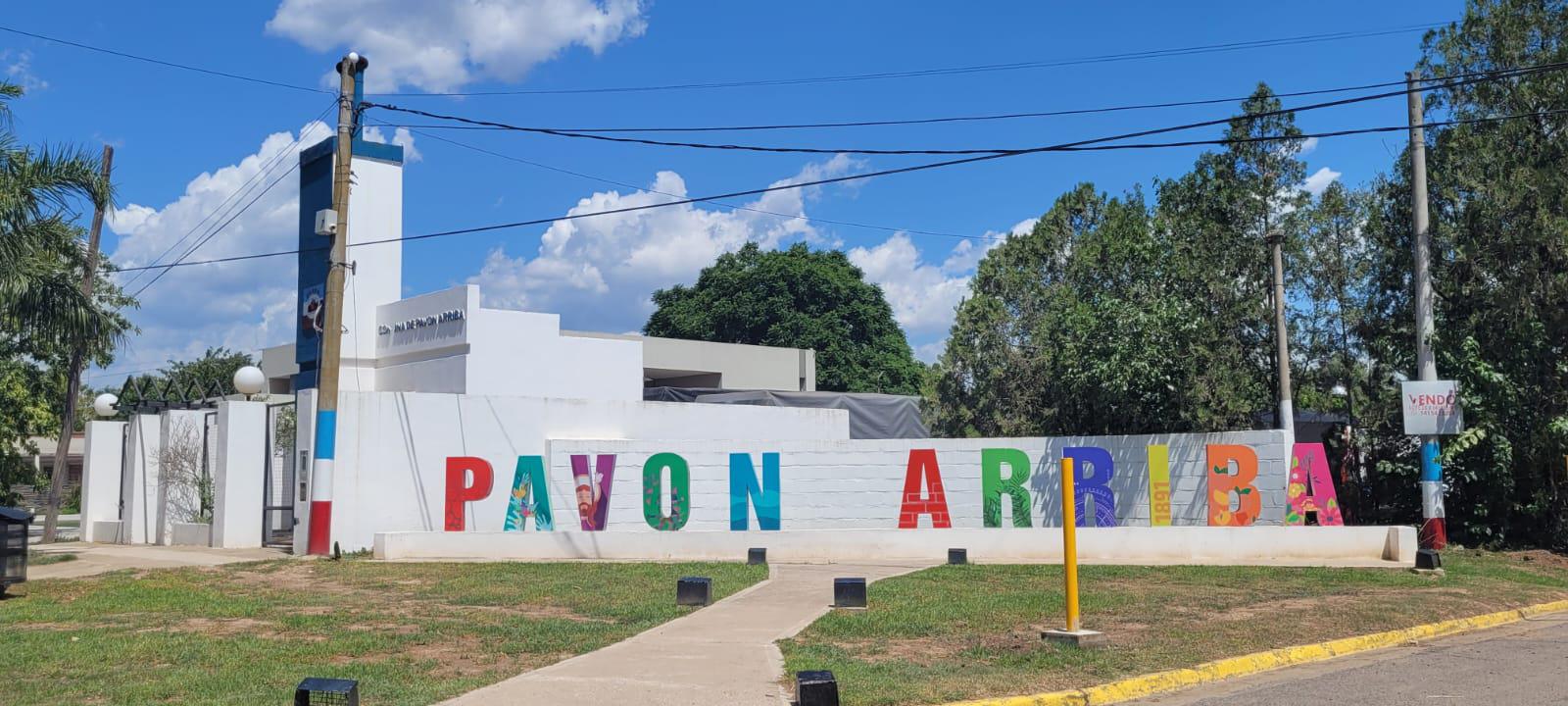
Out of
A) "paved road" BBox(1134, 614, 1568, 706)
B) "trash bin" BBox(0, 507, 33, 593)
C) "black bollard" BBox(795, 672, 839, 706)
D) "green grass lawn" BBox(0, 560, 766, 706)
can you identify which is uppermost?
"trash bin" BBox(0, 507, 33, 593)

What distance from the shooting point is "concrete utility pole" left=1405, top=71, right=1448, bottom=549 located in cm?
1894

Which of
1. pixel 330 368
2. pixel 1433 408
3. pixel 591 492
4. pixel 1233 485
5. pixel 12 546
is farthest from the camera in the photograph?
pixel 591 492

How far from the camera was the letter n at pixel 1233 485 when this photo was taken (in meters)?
19.9

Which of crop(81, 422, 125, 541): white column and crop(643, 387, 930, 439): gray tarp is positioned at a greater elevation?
crop(643, 387, 930, 439): gray tarp

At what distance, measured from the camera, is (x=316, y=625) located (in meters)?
12.0

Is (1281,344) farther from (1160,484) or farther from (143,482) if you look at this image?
(143,482)

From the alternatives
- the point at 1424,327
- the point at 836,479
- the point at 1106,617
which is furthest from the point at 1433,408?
the point at 836,479

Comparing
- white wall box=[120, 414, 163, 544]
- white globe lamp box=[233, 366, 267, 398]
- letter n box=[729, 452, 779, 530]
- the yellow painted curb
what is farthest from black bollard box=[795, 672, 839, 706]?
white wall box=[120, 414, 163, 544]

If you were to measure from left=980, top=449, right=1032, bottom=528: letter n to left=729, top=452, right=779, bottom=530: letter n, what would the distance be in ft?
12.2

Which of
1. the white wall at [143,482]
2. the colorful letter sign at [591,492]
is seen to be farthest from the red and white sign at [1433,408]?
the white wall at [143,482]

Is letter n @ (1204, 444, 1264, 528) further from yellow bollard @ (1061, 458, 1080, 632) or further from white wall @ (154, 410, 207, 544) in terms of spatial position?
white wall @ (154, 410, 207, 544)

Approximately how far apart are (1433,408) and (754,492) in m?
11.2

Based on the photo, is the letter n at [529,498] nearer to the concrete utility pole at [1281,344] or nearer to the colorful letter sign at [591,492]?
the colorful letter sign at [591,492]

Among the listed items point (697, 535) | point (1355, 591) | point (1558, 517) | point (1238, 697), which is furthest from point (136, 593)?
point (1558, 517)
